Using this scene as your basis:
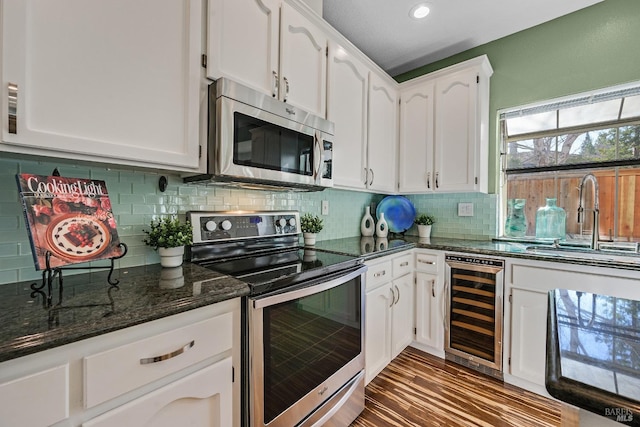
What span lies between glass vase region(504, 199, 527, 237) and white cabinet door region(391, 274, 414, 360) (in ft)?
3.43

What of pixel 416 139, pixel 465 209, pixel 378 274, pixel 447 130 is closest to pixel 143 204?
pixel 378 274

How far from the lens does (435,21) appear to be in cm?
210

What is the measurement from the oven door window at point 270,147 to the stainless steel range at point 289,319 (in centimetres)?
40

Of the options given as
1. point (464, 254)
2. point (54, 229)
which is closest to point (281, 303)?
point (54, 229)

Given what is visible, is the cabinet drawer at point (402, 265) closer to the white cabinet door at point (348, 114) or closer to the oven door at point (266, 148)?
the white cabinet door at point (348, 114)

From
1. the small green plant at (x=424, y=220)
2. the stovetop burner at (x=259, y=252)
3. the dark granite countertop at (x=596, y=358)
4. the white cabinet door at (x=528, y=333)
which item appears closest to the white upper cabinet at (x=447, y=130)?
the small green plant at (x=424, y=220)

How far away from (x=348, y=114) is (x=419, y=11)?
0.93 metres

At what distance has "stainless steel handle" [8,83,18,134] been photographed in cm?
76

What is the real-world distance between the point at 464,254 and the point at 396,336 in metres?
0.82

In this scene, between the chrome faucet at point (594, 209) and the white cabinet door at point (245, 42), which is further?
the chrome faucet at point (594, 209)

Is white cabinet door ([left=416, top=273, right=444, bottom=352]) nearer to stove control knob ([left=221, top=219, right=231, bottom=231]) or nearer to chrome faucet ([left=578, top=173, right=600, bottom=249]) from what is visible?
chrome faucet ([left=578, top=173, right=600, bottom=249])

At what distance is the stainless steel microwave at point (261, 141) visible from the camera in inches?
47.0

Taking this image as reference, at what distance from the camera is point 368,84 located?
7.16 ft

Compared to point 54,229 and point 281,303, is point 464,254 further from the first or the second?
point 54,229
